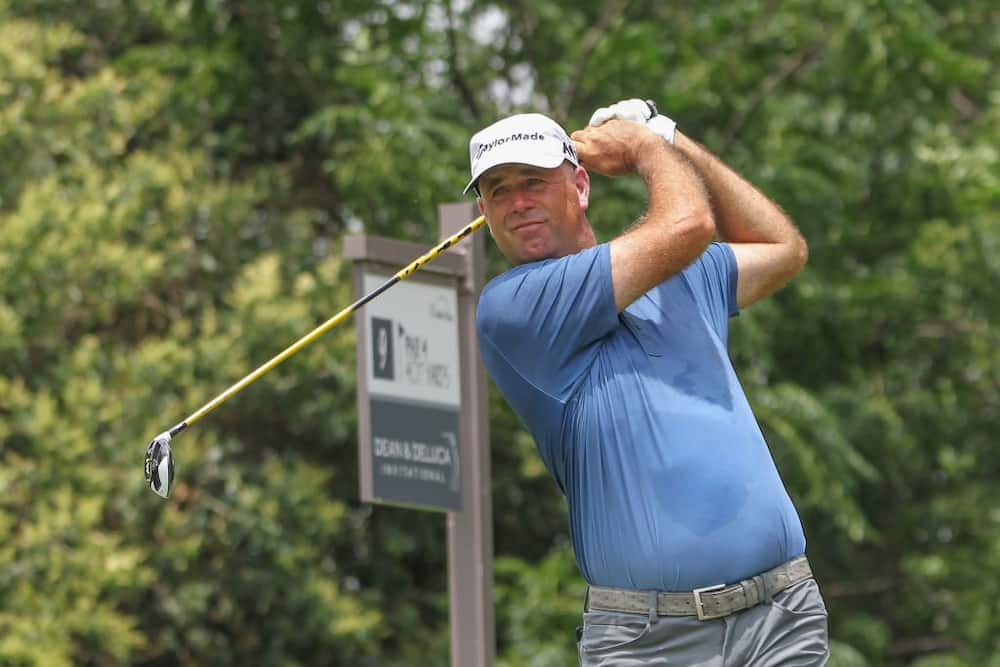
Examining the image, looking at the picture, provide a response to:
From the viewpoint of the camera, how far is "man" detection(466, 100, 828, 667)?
406 cm

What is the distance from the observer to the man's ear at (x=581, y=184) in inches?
174

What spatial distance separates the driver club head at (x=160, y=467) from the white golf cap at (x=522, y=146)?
38.5 inches

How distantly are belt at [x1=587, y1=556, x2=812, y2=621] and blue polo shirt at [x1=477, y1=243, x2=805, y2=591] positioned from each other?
0.02 metres

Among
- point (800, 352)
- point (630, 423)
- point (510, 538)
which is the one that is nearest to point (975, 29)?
point (800, 352)

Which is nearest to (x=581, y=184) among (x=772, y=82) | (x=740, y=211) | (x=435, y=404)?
(x=740, y=211)

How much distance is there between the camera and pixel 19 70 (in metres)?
10.9

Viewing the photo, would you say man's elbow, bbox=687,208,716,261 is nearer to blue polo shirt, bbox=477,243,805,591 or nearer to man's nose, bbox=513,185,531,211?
blue polo shirt, bbox=477,243,805,591

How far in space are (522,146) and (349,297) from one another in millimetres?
6749

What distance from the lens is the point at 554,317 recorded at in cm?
423

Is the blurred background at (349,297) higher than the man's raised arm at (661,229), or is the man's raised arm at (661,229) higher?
the blurred background at (349,297)

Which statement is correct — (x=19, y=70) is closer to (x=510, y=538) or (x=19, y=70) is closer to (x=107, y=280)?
(x=107, y=280)

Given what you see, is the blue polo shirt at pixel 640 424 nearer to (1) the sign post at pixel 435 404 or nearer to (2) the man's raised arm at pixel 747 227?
(2) the man's raised arm at pixel 747 227

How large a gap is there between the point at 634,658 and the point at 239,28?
851 centimetres

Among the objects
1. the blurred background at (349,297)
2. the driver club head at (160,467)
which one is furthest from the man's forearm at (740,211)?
the blurred background at (349,297)
